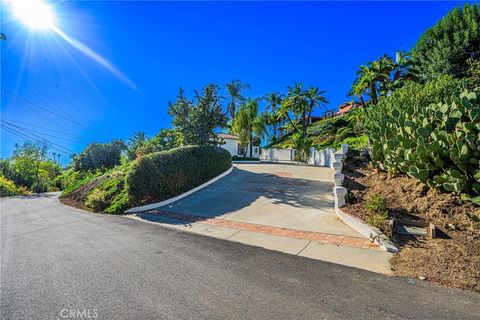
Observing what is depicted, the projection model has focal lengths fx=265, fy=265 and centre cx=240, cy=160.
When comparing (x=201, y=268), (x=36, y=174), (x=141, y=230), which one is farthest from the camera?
(x=36, y=174)

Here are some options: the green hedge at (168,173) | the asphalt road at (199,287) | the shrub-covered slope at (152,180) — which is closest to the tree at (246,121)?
the shrub-covered slope at (152,180)

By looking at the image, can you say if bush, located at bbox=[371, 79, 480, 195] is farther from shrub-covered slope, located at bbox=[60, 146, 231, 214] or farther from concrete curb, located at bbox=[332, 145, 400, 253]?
shrub-covered slope, located at bbox=[60, 146, 231, 214]

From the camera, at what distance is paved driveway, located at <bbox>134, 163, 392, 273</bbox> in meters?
5.05

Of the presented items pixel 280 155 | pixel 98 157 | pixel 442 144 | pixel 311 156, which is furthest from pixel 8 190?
pixel 442 144

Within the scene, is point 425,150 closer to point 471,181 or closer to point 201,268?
point 471,181

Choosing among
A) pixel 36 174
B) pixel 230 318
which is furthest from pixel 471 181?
pixel 36 174

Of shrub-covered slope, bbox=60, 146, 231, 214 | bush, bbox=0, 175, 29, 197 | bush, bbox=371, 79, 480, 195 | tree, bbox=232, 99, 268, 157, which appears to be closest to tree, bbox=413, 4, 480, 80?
bush, bbox=371, 79, 480, 195

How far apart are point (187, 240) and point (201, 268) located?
5.80ft

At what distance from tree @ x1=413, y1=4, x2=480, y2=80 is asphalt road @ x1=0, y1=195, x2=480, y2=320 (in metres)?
20.3

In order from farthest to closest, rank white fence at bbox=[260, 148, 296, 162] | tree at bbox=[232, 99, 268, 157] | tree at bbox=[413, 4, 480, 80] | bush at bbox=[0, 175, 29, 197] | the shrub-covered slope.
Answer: tree at bbox=[232, 99, 268, 157], white fence at bbox=[260, 148, 296, 162], bush at bbox=[0, 175, 29, 197], tree at bbox=[413, 4, 480, 80], the shrub-covered slope

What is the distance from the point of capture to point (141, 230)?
7.19 meters

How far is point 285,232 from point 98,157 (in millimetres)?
25737

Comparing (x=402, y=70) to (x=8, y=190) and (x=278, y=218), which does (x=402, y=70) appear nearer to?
(x=278, y=218)

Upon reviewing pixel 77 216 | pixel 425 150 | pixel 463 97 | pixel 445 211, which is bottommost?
pixel 77 216
